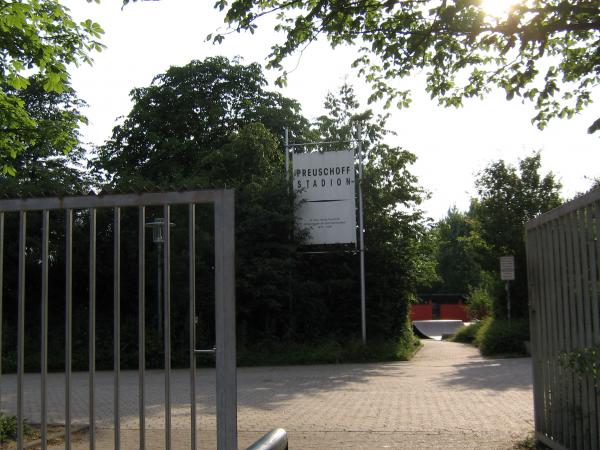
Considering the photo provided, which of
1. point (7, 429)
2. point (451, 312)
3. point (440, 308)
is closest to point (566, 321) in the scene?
point (7, 429)

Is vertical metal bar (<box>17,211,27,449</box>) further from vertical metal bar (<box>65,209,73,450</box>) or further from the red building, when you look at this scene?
the red building

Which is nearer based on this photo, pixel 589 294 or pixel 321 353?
pixel 589 294

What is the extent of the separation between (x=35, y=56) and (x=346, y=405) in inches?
265

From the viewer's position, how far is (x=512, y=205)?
23.0m

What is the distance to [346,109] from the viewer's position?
25.6 meters

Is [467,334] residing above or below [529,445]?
below

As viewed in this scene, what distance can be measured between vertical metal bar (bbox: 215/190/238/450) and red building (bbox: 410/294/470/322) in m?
45.6

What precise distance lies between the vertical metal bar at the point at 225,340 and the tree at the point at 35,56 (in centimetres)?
530

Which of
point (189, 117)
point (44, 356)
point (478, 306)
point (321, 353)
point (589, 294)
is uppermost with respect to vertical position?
point (189, 117)

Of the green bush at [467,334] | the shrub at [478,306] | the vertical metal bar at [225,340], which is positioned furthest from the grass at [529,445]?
the shrub at [478,306]

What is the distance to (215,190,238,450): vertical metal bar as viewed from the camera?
14.3ft

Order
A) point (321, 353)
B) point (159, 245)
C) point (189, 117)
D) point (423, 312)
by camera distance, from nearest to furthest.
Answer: point (159, 245) → point (321, 353) → point (189, 117) → point (423, 312)

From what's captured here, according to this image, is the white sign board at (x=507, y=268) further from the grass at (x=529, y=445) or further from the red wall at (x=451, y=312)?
the red wall at (x=451, y=312)

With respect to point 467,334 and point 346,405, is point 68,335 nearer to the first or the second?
point 346,405
